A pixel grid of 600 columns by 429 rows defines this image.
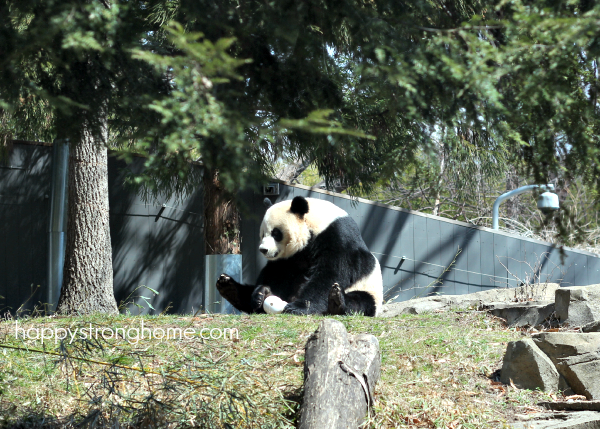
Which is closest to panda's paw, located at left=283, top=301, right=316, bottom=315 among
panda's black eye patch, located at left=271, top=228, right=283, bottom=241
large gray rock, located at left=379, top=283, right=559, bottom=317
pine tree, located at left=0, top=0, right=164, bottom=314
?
panda's black eye patch, located at left=271, top=228, right=283, bottom=241

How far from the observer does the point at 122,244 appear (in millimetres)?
8078

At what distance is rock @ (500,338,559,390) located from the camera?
12.7 ft

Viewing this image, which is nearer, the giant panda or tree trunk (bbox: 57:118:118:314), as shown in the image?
the giant panda

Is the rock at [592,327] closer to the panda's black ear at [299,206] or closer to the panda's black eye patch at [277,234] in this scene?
the panda's black ear at [299,206]

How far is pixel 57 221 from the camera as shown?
6867 mm

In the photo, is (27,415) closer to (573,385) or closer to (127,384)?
(127,384)

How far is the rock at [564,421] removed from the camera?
3.12 m

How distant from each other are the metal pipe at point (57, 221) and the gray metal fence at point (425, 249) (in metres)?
2.64

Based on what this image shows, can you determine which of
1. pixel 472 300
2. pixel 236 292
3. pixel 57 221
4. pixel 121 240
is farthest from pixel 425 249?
pixel 57 221

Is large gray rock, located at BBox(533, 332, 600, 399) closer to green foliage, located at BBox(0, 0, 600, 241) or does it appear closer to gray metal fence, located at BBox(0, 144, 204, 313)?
green foliage, located at BBox(0, 0, 600, 241)

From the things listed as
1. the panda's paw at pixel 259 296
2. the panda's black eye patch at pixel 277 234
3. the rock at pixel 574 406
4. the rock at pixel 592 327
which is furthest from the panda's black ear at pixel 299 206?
the rock at pixel 574 406

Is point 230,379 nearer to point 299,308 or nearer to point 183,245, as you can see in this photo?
point 299,308

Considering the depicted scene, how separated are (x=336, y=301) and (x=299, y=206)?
1052 mm

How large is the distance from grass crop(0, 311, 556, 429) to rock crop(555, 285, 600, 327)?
717mm
